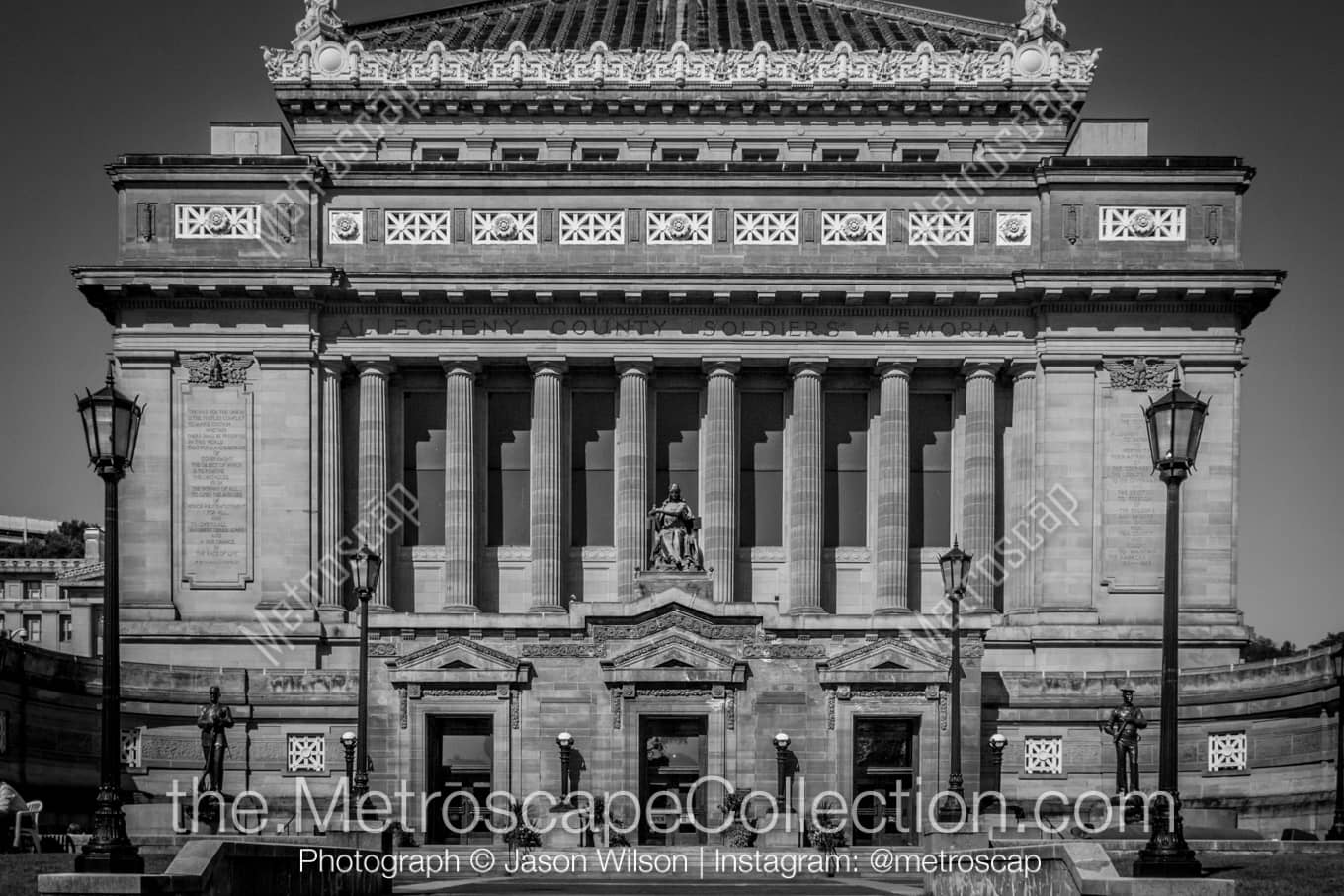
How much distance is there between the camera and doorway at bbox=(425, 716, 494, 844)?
186 ft

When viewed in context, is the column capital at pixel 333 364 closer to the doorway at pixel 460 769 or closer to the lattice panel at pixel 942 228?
the doorway at pixel 460 769

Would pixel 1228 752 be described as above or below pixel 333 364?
below

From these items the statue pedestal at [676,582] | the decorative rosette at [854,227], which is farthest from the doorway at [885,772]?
the decorative rosette at [854,227]

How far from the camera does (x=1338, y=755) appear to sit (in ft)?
161

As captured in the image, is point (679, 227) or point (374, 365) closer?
point (374, 365)

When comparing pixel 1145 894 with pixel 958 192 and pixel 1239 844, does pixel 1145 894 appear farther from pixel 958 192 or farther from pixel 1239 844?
pixel 958 192

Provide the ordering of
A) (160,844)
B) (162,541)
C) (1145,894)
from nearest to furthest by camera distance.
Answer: (1145,894) < (160,844) < (162,541)

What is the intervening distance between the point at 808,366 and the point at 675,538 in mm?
10147

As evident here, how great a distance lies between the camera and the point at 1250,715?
57.4m

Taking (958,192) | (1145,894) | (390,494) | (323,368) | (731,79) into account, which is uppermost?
(731,79)

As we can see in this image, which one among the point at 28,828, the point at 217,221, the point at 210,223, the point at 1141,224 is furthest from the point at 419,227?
the point at 28,828

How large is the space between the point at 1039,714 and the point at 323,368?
28.1 m

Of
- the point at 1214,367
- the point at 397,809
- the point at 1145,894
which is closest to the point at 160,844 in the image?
the point at 397,809

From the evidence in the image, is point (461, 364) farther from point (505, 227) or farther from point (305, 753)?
point (305, 753)
